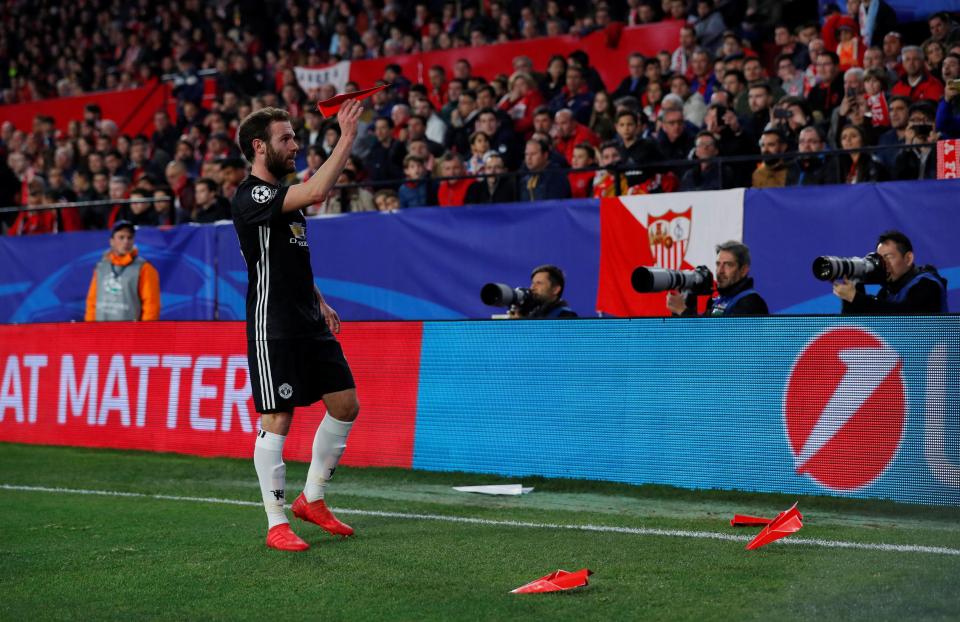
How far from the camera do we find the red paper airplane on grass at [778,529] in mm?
6336

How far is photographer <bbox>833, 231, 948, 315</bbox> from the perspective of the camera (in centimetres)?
881

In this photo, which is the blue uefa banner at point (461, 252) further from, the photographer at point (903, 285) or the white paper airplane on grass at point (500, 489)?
the white paper airplane on grass at point (500, 489)

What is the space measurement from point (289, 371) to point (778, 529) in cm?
262

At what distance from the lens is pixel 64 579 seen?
19.2 ft

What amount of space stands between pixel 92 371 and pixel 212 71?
39.1ft

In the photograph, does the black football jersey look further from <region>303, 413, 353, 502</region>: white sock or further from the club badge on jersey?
<region>303, 413, 353, 502</region>: white sock

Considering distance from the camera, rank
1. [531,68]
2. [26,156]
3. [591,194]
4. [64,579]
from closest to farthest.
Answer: [64,579] < [591,194] < [531,68] < [26,156]

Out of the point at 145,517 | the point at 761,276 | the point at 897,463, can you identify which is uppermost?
the point at 761,276

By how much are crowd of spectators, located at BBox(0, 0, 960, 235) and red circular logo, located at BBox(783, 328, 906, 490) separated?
11.8 ft

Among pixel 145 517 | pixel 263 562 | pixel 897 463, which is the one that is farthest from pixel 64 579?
pixel 897 463

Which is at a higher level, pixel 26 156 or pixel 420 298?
pixel 26 156

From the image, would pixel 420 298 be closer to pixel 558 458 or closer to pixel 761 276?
pixel 761 276

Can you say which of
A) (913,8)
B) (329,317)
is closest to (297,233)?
(329,317)

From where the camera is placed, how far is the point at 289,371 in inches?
265
